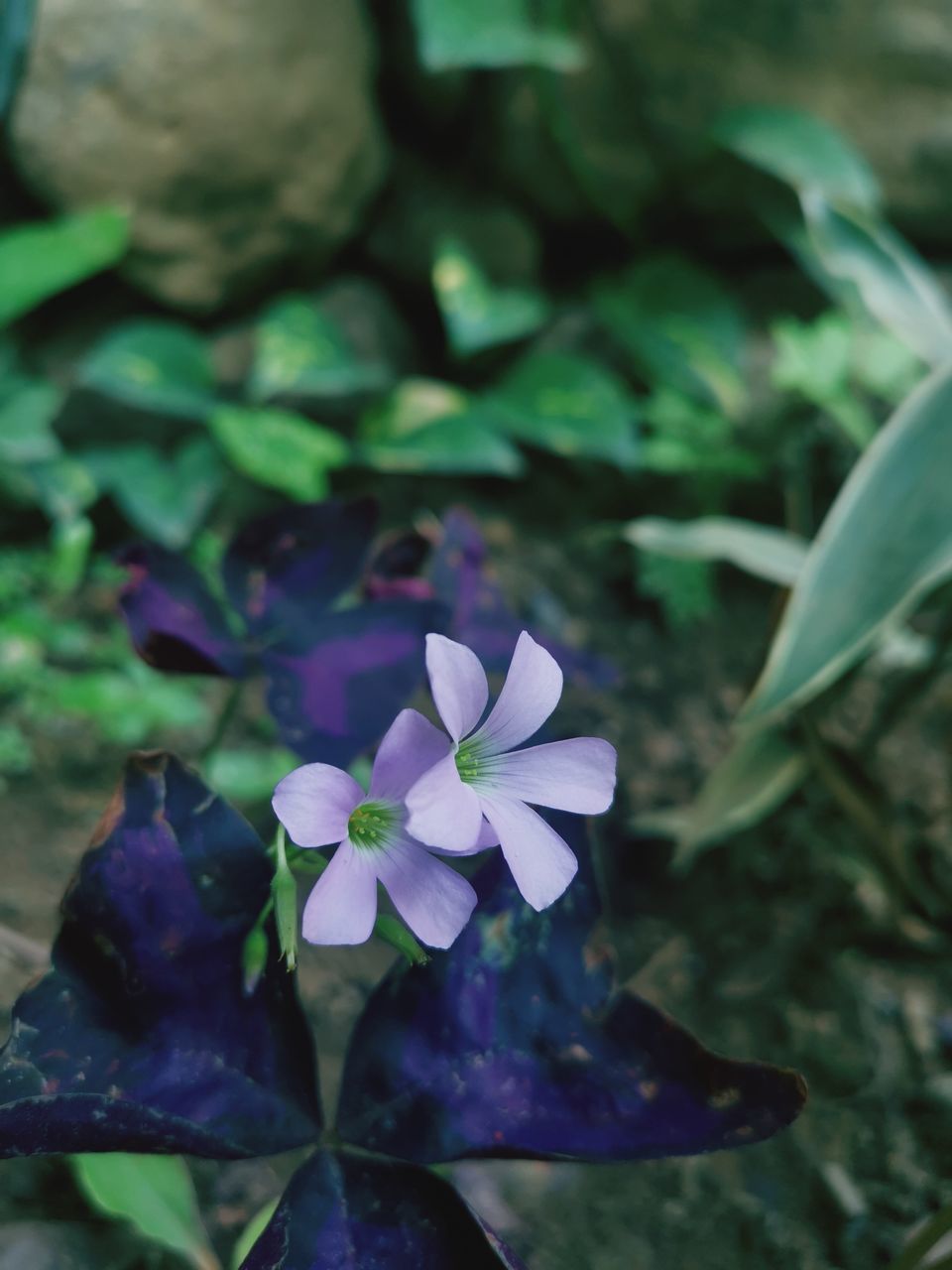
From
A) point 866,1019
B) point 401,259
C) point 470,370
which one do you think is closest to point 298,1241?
point 866,1019

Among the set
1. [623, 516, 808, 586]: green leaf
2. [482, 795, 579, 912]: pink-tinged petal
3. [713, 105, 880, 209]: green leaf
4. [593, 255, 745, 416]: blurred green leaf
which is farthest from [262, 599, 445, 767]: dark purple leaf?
[713, 105, 880, 209]: green leaf

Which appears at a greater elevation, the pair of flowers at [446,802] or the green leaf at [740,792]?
the pair of flowers at [446,802]

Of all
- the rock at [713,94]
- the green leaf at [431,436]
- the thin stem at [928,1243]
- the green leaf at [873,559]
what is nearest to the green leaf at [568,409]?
the green leaf at [431,436]

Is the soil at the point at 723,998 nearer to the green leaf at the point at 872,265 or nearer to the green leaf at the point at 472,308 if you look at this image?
the green leaf at the point at 872,265

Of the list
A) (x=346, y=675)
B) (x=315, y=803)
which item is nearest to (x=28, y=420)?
(x=346, y=675)

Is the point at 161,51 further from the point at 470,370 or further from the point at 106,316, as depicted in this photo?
the point at 470,370

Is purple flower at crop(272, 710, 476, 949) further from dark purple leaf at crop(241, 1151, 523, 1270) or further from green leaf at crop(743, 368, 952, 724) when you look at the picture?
green leaf at crop(743, 368, 952, 724)

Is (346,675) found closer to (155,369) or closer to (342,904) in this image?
(342,904)
